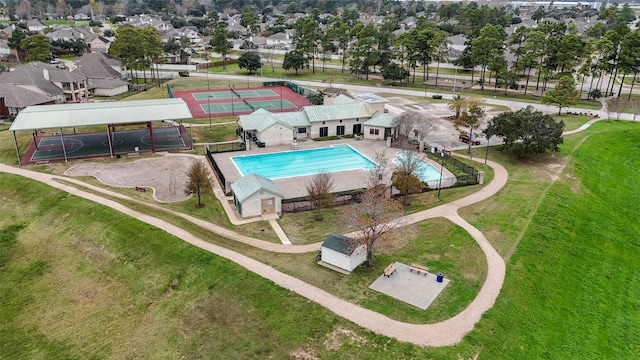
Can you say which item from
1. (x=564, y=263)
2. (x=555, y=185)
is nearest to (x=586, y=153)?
(x=555, y=185)

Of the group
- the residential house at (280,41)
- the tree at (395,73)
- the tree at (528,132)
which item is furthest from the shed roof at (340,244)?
the residential house at (280,41)

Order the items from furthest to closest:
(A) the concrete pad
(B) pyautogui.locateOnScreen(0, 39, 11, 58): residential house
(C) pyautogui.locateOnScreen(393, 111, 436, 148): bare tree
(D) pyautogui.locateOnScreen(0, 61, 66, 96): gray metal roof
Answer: (B) pyautogui.locateOnScreen(0, 39, 11, 58): residential house
(D) pyautogui.locateOnScreen(0, 61, 66, 96): gray metal roof
(C) pyautogui.locateOnScreen(393, 111, 436, 148): bare tree
(A) the concrete pad

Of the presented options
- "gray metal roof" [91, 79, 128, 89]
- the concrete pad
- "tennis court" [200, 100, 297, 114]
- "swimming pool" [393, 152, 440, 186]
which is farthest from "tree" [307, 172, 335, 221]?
"gray metal roof" [91, 79, 128, 89]

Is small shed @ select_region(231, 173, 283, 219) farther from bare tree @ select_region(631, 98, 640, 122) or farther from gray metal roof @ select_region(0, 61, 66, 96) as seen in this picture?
bare tree @ select_region(631, 98, 640, 122)

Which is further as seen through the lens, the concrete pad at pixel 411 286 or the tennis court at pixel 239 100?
the tennis court at pixel 239 100

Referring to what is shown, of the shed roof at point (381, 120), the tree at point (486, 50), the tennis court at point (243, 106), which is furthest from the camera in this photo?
the tree at point (486, 50)

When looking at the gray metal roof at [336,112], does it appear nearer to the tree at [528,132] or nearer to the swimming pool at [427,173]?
the swimming pool at [427,173]

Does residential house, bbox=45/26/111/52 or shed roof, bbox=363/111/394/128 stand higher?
residential house, bbox=45/26/111/52

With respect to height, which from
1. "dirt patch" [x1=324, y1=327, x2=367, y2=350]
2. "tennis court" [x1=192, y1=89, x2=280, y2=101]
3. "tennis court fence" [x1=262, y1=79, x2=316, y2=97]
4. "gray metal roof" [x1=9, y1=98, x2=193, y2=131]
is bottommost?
"dirt patch" [x1=324, y1=327, x2=367, y2=350]
